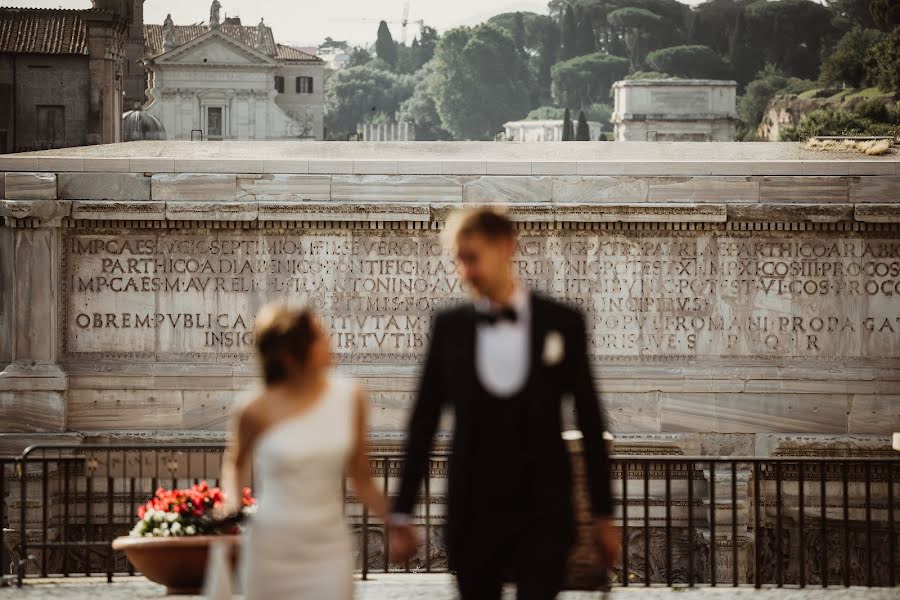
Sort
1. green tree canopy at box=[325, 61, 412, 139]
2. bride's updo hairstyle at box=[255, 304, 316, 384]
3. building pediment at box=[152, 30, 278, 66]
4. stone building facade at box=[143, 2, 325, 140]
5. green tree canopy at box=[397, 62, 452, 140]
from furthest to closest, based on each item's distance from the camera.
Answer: green tree canopy at box=[325, 61, 412, 139] < green tree canopy at box=[397, 62, 452, 140] < stone building facade at box=[143, 2, 325, 140] < building pediment at box=[152, 30, 278, 66] < bride's updo hairstyle at box=[255, 304, 316, 384]

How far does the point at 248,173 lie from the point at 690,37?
138006 mm

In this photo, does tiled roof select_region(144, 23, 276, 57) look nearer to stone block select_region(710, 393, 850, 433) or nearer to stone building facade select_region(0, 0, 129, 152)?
stone building facade select_region(0, 0, 129, 152)

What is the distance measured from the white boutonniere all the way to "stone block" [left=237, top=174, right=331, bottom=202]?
950 centimetres

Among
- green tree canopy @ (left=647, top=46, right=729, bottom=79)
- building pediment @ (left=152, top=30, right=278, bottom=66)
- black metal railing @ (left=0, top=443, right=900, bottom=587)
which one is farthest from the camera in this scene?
green tree canopy @ (left=647, top=46, right=729, bottom=79)

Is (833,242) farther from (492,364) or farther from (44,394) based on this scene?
(492,364)

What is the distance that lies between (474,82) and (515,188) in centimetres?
13144

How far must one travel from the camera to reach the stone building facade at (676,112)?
77.2m

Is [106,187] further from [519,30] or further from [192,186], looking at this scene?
[519,30]

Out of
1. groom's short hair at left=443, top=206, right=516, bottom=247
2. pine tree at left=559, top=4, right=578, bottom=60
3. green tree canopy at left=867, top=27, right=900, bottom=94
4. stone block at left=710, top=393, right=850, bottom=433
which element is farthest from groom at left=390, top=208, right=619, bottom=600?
pine tree at left=559, top=4, right=578, bottom=60

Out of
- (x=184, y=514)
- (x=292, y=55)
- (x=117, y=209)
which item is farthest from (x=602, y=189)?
(x=292, y=55)

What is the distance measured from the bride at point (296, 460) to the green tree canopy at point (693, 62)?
133 m

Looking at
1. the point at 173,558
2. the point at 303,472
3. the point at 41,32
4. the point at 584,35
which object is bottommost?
the point at 173,558

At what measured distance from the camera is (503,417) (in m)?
6.48

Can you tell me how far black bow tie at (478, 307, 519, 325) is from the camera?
21.6 feet
